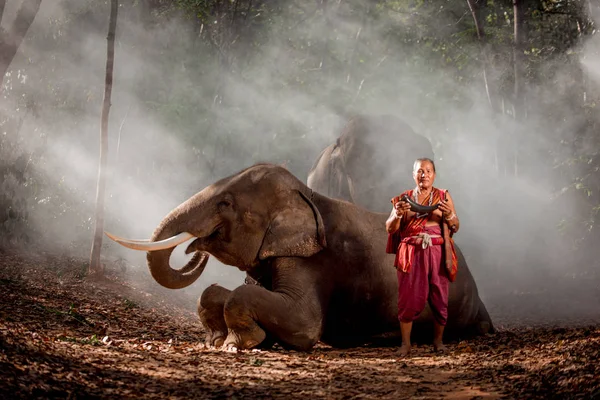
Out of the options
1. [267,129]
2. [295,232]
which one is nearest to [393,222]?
[295,232]

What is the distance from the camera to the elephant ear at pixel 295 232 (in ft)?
28.4

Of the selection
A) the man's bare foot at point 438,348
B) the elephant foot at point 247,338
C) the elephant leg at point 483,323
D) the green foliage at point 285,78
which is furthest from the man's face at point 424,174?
the green foliage at point 285,78

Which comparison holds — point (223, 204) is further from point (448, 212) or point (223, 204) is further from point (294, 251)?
point (448, 212)

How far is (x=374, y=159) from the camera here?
47.6ft

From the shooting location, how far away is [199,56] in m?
25.0

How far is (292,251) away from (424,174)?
6.09 ft

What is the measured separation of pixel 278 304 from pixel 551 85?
2039 centimetres

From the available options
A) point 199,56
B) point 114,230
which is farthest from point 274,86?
point 114,230

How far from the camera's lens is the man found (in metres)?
7.66

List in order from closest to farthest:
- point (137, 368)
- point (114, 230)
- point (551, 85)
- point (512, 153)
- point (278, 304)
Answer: point (137, 368) < point (278, 304) < point (114, 230) < point (512, 153) < point (551, 85)

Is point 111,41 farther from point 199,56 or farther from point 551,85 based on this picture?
point 551,85

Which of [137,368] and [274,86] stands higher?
[274,86]

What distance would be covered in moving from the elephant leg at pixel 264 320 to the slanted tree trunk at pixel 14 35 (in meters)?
4.92

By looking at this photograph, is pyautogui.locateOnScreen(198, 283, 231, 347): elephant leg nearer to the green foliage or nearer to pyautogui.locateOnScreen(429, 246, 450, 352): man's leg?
pyautogui.locateOnScreen(429, 246, 450, 352): man's leg
